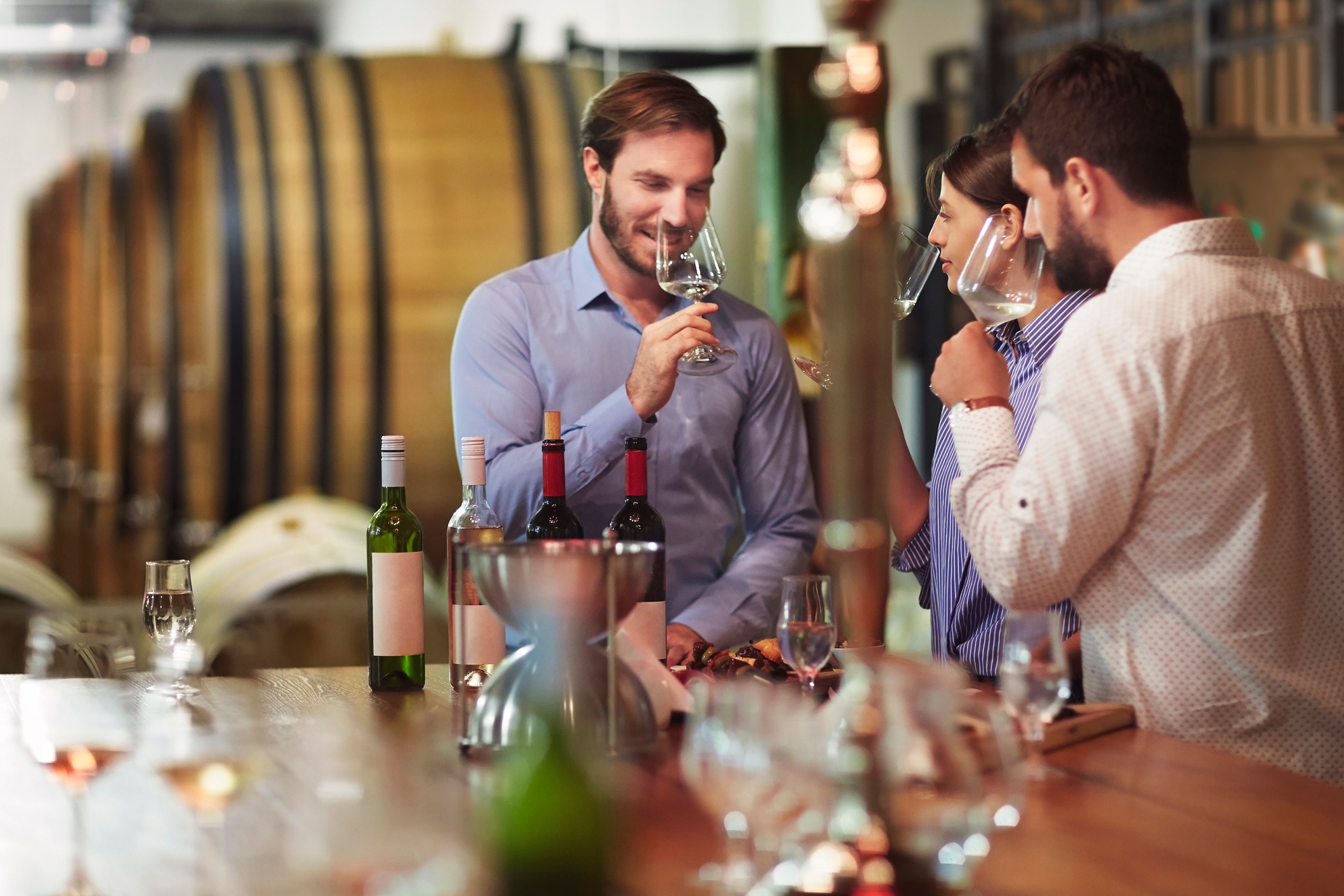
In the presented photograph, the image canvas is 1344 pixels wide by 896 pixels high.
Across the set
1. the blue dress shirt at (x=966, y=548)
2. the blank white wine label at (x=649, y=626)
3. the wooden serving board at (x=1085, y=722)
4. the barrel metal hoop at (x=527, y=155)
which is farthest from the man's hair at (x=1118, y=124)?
the barrel metal hoop at (x=527, y=155)

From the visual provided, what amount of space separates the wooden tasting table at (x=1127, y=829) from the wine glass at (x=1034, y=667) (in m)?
0.05

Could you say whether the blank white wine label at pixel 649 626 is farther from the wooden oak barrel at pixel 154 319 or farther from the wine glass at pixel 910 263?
the wooden oak barrel at pixel 154 319

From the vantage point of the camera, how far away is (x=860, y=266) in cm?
71

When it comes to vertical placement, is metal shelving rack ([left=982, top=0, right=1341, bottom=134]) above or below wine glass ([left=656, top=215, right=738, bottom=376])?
above

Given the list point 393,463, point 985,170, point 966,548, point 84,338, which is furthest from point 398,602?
point 84,338

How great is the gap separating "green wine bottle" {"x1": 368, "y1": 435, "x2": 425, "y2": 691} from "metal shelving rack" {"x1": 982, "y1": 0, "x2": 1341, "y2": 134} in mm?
2391

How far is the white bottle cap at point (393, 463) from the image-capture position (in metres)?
1.59

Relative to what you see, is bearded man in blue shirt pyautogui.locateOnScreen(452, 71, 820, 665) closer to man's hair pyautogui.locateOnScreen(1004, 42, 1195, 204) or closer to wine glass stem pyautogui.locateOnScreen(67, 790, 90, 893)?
man's hair pyautogui.locateOnScreen(1004, 42, 1195, 204)

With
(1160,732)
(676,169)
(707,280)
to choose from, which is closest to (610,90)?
(676,169)

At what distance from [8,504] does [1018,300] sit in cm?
234

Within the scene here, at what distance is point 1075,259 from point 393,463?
833mm

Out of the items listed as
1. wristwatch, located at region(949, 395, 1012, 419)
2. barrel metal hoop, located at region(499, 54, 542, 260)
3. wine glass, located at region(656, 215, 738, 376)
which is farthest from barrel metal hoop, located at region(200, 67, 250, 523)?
wristwatch, located at region(949, 395, 1012, 419)

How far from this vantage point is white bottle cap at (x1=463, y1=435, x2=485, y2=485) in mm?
1575

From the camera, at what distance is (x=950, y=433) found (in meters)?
1.97
